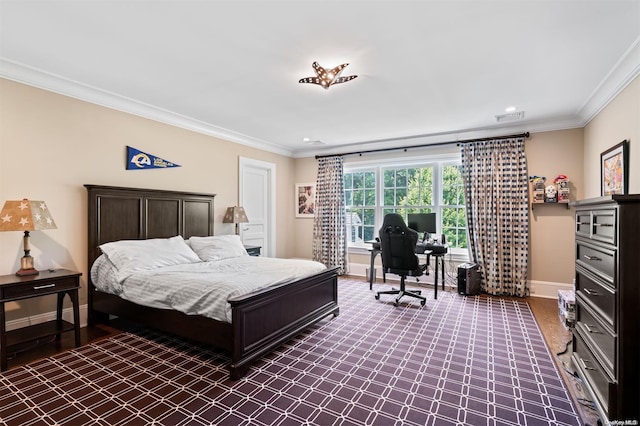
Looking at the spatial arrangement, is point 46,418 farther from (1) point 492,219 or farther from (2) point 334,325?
(1) point 492,219

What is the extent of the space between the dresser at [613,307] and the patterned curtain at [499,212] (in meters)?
2.74

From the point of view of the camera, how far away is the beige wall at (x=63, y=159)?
2797mm

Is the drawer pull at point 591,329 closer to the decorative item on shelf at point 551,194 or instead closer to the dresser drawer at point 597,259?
the dresser drawer at point 597,259

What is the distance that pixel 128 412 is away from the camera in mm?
1857

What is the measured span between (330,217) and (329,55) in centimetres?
377

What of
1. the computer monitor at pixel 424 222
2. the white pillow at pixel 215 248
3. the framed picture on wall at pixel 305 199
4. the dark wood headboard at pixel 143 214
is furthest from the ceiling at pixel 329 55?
the framed picture on wall at pixel 305 199

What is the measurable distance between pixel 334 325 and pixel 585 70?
3479 mm

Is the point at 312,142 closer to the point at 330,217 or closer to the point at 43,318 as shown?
the point at 330,217

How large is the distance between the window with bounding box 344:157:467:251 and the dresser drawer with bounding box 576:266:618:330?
2.96 metres

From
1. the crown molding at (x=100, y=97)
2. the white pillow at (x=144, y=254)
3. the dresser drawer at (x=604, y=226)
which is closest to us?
the dresser drawer at (x=604, y=226)

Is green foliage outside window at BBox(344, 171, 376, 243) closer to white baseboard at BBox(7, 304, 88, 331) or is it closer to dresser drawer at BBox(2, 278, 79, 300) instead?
white baseboard at BBox(7, 304, 88, 331)

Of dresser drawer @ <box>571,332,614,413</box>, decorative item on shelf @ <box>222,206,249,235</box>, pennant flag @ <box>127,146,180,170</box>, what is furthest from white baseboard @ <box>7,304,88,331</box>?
dresser drawer @ <box>571,332,614,413</box>

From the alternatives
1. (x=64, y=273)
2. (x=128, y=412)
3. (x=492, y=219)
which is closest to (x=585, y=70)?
(x=492, y=219)

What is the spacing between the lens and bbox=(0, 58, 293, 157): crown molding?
2.78 meters
